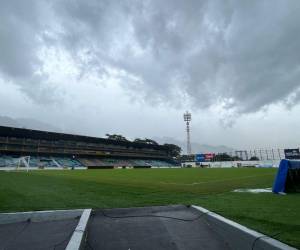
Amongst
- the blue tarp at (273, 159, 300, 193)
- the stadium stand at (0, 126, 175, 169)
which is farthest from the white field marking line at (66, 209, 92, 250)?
the stadium stand at (0, 126, 175, 169)

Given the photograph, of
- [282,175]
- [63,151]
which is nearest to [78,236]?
[282,175]

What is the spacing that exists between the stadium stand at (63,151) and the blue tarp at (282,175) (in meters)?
56.7

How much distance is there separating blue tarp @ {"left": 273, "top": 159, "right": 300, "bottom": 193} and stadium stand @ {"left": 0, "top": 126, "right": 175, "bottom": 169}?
5674 cm

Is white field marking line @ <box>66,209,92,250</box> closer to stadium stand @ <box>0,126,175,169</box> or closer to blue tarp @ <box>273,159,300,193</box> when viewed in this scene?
blue tarp @ <box>273,159,300,193</box>

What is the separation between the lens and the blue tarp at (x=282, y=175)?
10.7m

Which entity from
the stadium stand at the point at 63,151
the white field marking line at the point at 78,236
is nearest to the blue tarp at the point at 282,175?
the white field marking line at the point at 78,236

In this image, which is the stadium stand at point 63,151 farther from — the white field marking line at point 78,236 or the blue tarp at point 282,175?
the white field marking line at point 78,236

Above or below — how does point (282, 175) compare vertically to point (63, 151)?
below

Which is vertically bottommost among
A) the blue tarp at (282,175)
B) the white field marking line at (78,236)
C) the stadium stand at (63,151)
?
the white field marking line at (78,236)

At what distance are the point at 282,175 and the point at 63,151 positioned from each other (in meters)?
73.3

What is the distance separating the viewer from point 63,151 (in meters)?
77.3

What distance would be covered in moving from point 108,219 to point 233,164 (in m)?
76.4

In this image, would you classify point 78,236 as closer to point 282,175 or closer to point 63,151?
point 282,175

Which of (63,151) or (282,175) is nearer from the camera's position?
(282,175)
